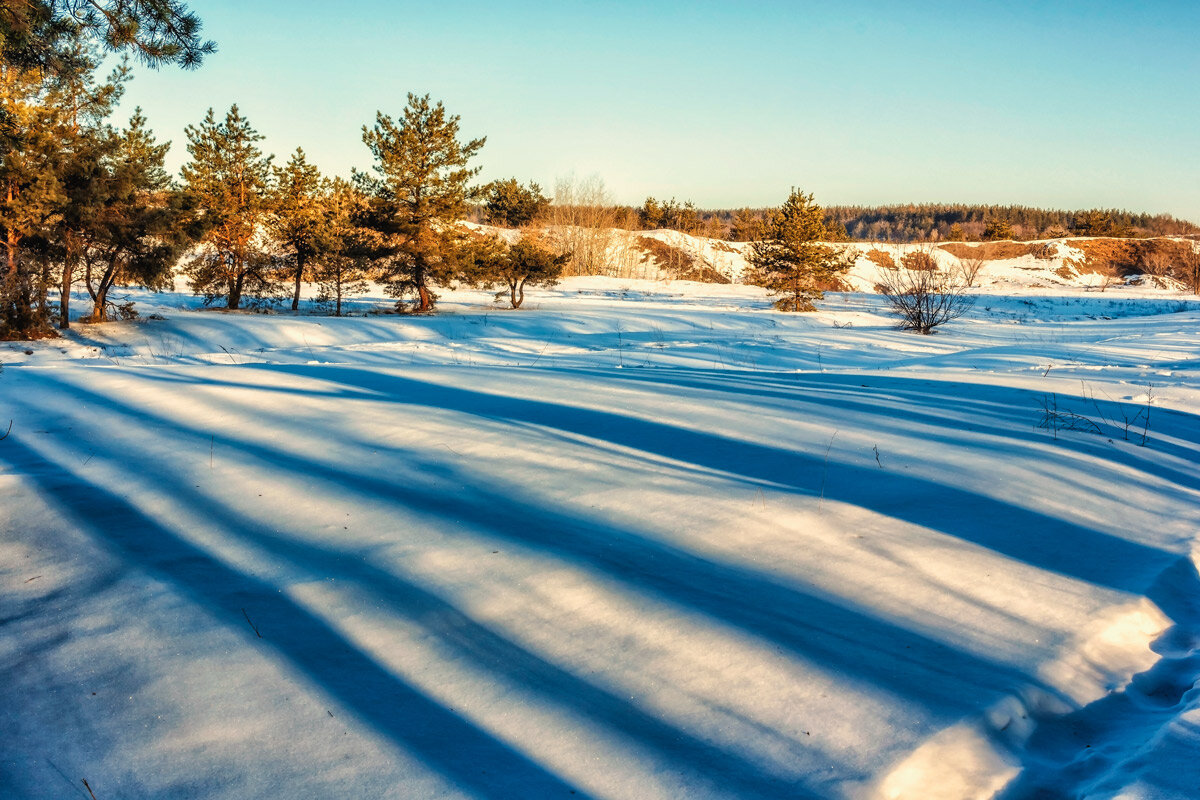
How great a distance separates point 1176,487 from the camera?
348 centimetres

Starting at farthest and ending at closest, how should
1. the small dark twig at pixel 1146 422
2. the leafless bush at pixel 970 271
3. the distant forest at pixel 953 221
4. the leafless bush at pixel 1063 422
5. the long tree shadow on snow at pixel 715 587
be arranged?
the distant forest at pixel 953 221
the leafless bush at pixel 970 271
the leafless bush at pixel 1063 422
the small dark twig at pixel 1146 422
the long tree shadow on snow at pixel 715 587

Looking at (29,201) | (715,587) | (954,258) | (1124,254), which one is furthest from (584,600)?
(1124,254)

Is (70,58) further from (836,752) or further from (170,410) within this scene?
(836,752)

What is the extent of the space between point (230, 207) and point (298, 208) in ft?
6.75

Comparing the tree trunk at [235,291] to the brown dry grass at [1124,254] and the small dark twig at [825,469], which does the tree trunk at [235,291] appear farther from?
the brown dry grass at [1124,254]

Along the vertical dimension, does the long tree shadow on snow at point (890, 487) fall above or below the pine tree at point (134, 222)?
below

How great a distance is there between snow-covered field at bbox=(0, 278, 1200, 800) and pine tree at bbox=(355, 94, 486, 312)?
19.3 m

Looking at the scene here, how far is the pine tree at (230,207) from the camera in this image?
2198 cm

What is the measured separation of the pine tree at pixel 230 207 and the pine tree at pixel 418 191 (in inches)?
147

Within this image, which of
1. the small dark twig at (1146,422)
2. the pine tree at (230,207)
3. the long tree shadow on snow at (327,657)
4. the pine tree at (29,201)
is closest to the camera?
the long tree shadow on snow at (327,657)

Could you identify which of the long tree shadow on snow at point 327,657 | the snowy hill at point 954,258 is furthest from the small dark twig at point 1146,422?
the snowy hill at point 954,258

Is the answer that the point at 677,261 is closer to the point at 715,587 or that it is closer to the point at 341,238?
the point at 341,238

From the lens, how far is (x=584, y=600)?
2156 mm

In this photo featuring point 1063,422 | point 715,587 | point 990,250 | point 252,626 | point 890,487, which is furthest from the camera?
point 990,250
